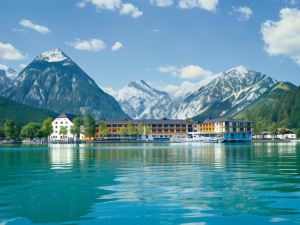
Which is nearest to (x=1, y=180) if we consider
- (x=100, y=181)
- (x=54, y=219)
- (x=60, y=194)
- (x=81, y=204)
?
(x=100, y=181)

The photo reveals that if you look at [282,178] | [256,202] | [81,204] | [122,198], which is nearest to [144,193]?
[122,198]

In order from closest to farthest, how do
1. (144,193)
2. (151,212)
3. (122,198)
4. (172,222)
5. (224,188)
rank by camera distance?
(172,222), (151,212), (122,198), (144,193), (224,188)

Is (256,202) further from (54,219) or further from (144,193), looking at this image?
(54,219)

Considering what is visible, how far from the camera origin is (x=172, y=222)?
17.4 meters

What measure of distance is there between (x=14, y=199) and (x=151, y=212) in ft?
31.5

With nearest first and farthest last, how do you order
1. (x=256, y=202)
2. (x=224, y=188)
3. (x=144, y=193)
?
(x=256, y=202) < (x=144, y=193) < (x=224, y=188)

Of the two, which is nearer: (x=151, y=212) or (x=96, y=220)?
(x=96, y=220)

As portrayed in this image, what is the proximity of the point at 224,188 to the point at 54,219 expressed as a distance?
13.4 m

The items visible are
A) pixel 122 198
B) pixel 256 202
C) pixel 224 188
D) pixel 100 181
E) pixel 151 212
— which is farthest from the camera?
pixel 100 181

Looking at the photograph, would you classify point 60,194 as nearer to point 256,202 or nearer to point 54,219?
point 54,219

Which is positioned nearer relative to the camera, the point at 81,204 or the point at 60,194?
the point at 81,204

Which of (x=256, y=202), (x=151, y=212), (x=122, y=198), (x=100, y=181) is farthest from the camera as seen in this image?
(x=100, y=181)

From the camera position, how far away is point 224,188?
27547mm

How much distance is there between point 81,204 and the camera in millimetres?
22234
